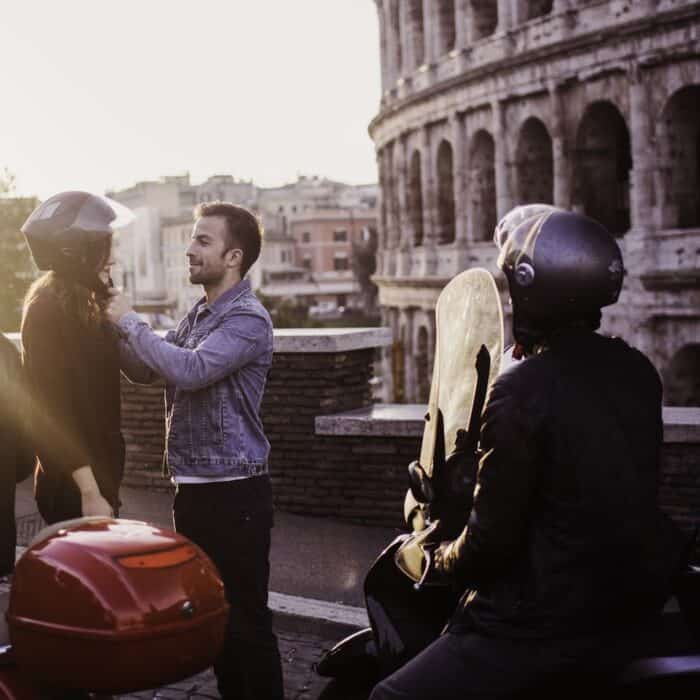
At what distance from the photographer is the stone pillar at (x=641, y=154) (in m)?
24.1

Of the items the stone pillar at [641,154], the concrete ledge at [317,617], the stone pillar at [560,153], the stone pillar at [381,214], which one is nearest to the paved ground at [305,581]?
the concrete ledge at [317,617]

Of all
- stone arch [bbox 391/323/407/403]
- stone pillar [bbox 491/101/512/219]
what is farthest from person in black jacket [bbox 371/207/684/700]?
stone arch [bbox 391/323/407/403]

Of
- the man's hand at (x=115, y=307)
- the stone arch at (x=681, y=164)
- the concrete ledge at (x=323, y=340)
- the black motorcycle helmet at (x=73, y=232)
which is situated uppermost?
the stone arch at (x=681, y=164)

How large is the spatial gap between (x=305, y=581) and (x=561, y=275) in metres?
4.41

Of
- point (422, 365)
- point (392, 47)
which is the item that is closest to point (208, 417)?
point (422, 365)

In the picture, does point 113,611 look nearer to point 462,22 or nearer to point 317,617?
point 317,617

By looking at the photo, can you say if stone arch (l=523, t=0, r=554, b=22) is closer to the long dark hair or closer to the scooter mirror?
the long dark hair

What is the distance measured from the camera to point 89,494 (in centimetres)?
371

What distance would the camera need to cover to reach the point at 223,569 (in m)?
4.17

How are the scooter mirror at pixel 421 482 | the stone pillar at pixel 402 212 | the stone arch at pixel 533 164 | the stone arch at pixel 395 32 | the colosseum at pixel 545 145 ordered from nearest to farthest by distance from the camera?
the scooter mirror at pixel 421 482 < the colosseum at pixel 545 145 < the stone arch at pixel 533 164 < the stone pillar at pixel 402 212 < the stone arch at pixel 395 32

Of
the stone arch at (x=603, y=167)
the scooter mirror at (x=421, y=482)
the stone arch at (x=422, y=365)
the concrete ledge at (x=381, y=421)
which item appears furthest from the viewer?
the stone arch at (x=422, y=365)

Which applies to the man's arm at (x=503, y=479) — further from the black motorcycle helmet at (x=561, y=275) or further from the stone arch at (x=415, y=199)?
the stone arch at (x=415, y=199)

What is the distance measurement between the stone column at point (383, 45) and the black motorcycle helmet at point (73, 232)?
111 ft

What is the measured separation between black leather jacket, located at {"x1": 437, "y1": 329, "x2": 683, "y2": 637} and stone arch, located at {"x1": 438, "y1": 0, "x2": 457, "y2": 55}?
99.8ft
